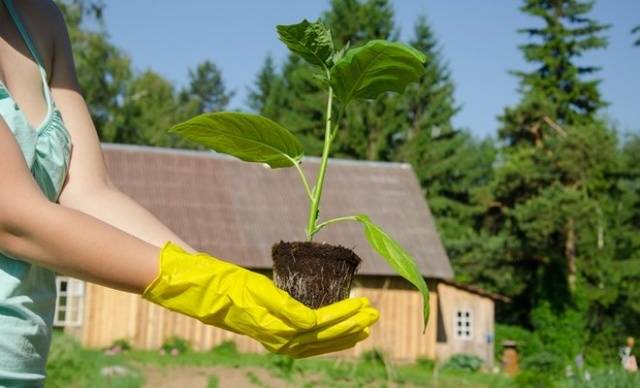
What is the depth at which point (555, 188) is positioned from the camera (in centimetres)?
2628

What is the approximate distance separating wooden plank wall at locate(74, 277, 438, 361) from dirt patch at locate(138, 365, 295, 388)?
605 cm

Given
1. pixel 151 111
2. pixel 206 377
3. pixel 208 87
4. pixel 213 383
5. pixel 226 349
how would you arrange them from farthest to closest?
pixel 208 87 → pixel 151 111 → pixel 226 349 → pixel 206 377 → pixel 213 383

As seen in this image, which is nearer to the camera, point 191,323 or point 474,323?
point 191,323

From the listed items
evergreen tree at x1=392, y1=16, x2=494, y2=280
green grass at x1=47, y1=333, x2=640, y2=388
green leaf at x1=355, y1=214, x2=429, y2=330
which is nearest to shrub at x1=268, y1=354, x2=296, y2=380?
green grass at x1=47, y1=333, x2=640, y2=388

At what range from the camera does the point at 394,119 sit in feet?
123

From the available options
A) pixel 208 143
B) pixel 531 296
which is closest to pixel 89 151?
pixel 208 143

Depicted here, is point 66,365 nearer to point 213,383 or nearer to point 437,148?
point 213,383

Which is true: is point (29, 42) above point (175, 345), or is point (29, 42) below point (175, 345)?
above

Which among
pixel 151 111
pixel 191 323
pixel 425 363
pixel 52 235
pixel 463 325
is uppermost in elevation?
pixel 151 111

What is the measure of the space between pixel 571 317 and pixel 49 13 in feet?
84.7

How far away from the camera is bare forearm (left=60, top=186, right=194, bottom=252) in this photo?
198 cm

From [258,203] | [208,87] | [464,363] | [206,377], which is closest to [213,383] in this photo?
[206,377]

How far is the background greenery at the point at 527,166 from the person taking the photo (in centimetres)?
2658

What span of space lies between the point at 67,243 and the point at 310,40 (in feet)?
3.06
